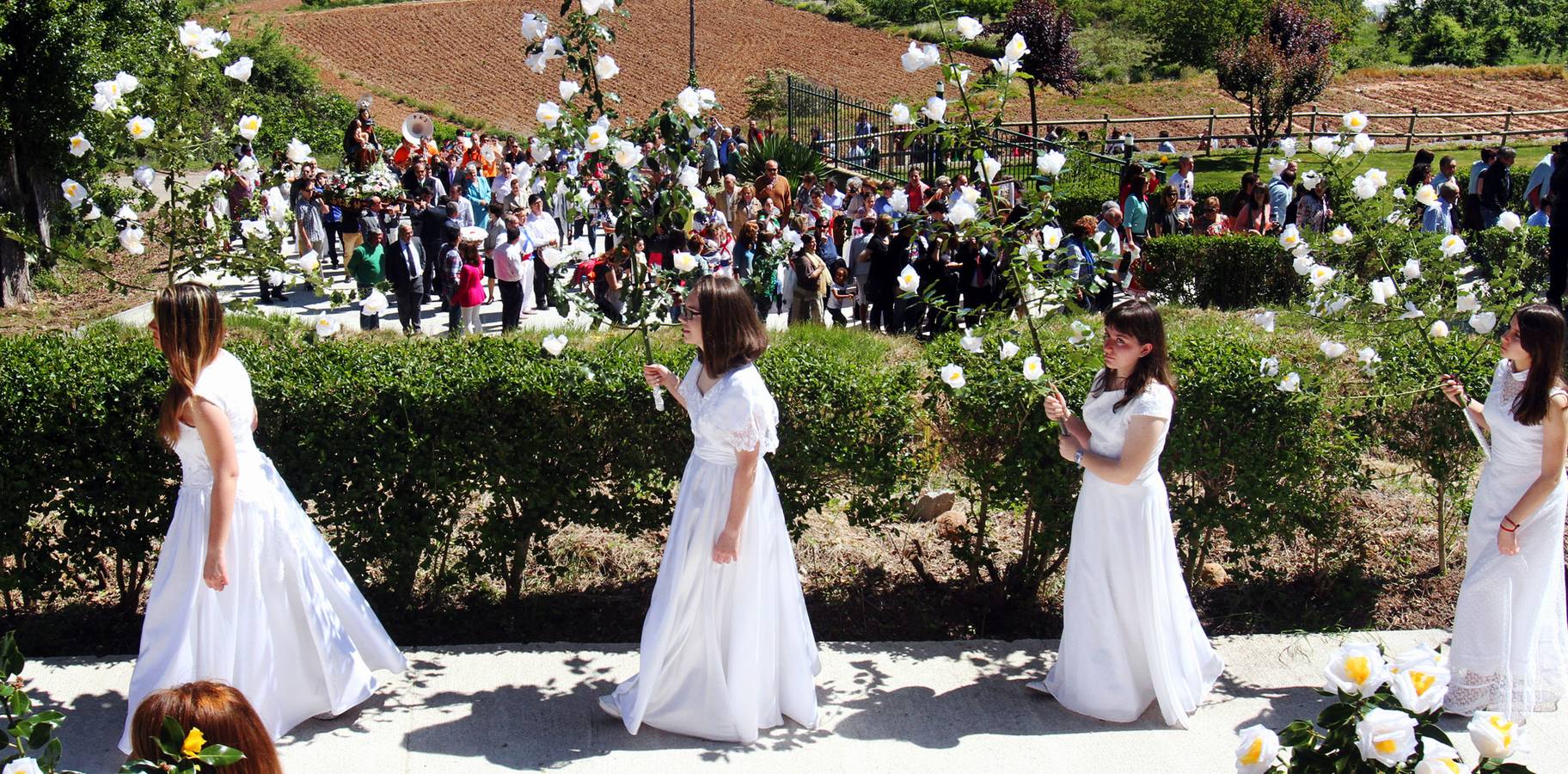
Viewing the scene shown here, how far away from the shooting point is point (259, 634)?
4445mm

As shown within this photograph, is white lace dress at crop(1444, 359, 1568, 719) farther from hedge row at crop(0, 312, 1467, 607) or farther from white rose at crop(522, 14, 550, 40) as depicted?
white rose at crop(522, 14, 550, 40)

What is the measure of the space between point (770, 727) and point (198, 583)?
2.07 m

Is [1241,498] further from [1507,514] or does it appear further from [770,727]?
[770,727]

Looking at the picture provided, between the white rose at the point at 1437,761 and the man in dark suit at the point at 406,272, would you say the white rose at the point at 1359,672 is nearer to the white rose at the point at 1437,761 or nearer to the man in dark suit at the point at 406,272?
the white rose at the point at 1437,761

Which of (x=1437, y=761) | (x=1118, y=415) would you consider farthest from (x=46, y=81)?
(x=1437, y=761)

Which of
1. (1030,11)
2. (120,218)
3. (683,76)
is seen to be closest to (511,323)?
(120,218)

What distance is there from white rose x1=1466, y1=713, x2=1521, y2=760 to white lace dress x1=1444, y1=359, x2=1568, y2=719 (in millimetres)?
2653

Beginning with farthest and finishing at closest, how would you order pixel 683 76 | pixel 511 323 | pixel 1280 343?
pixel 683 76
pixel 511 323
pixel 1280 343

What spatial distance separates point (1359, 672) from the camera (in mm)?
2541

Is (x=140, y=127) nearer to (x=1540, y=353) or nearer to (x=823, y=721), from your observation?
(x=823, y=721)

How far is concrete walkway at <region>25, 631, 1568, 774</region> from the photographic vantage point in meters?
4.45

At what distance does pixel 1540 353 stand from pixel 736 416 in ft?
9.48

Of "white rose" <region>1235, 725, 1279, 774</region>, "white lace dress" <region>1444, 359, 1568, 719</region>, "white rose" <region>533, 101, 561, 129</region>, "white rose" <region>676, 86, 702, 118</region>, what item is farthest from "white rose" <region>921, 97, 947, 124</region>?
"white rose" <region>1235, 725, 1279, 774</region>

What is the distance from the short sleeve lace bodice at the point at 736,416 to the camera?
4328 mm
